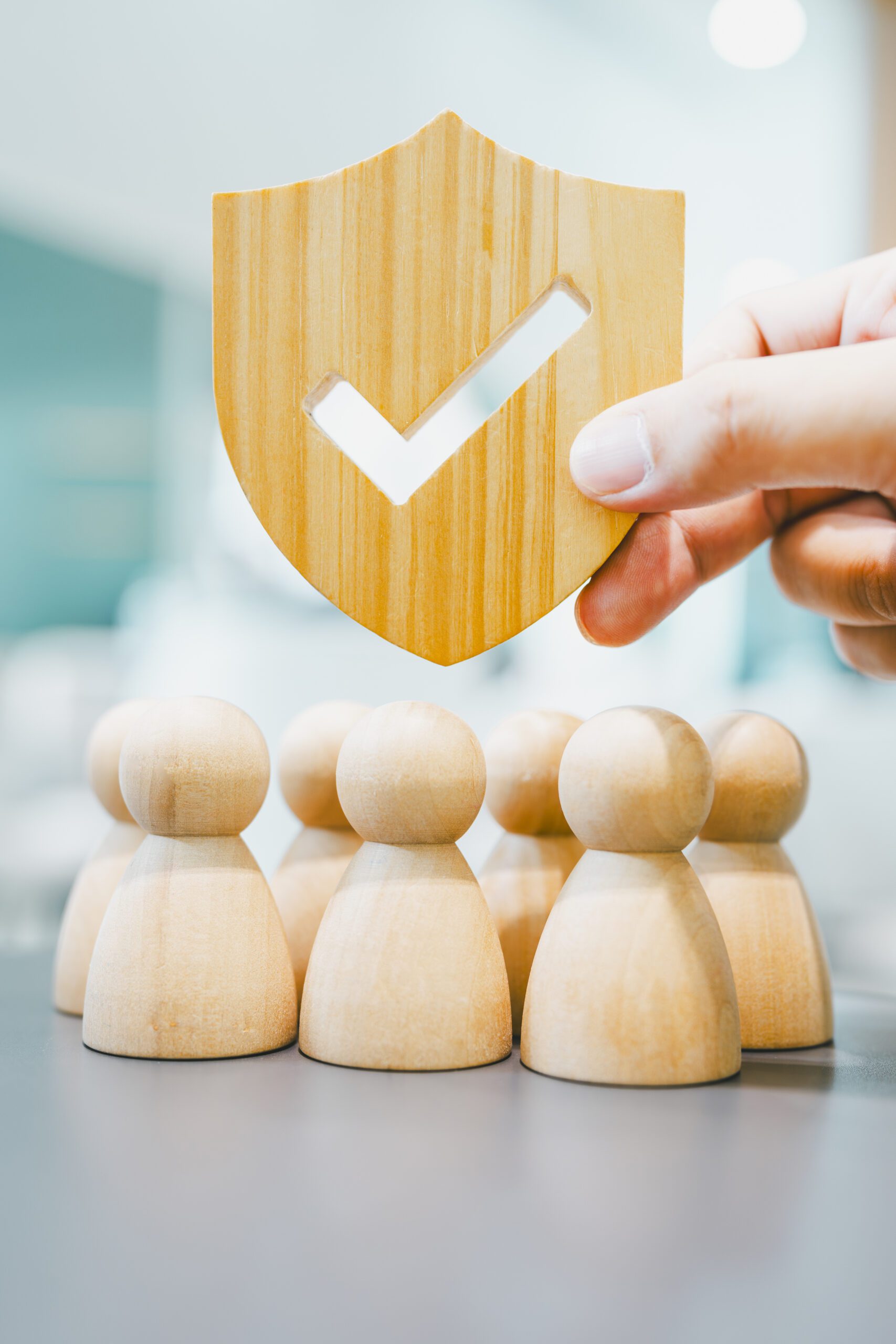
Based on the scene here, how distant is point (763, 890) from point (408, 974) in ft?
0.56

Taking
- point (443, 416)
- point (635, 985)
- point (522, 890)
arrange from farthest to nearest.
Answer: point (443, 416) < point (522, 890) < point (635, 985)

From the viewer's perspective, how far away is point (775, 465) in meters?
0.42

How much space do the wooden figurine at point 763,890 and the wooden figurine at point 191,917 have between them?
0.20m

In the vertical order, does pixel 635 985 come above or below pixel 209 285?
below

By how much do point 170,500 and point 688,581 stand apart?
1.51 ft

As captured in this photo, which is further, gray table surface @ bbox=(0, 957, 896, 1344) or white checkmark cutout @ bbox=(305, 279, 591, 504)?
white checkmark cutout @ bbox=(305, 279, 591, 504)

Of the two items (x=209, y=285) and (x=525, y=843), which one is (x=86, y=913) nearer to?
(x=525, y=843)

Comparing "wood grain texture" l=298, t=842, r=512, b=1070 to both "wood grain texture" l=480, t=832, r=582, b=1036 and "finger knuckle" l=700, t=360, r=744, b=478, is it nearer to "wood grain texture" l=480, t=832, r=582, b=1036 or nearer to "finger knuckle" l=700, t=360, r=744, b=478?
"wood grain texture" l=480, t=832, r=582, b=1036

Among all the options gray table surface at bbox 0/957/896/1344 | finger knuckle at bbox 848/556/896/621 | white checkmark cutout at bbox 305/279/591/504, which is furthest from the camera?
white checkmark cutout at bbox 305/279/591/504

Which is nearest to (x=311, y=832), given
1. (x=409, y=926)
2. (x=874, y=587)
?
(x=409, y=926)

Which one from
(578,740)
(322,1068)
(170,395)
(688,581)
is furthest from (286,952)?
(170,395)

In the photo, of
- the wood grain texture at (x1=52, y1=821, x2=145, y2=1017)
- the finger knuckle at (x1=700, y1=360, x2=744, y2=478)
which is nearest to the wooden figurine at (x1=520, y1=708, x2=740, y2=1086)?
the finger knuckle at (x1=700, y1=360, x2=744, y2=478)

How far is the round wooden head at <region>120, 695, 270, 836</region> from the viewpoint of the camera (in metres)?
0.45

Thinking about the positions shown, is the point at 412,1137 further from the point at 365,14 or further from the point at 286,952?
the point at 365,14
